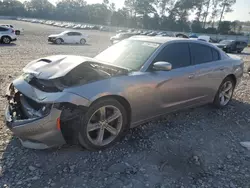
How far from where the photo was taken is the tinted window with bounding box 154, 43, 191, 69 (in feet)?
12.4

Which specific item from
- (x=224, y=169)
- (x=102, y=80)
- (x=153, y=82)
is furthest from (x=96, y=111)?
(x=224, y=169)

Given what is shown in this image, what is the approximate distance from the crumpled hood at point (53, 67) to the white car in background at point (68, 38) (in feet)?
65.4

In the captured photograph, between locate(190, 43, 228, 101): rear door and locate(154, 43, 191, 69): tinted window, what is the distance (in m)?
0.17

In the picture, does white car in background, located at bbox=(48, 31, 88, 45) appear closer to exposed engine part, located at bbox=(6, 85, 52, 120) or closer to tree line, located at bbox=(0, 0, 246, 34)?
exposed engine part, located at bbox=(6, 85, 52, 120)

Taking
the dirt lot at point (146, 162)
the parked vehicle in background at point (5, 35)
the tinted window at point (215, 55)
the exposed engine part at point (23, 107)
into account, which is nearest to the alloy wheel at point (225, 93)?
the tinted window at point (215, 55)

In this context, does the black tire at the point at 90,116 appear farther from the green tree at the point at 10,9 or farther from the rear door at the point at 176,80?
the green tree at the point at 10,9

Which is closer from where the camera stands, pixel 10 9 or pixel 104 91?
pixel 104 91

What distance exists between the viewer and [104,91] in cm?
296

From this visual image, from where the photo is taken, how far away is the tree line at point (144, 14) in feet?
257

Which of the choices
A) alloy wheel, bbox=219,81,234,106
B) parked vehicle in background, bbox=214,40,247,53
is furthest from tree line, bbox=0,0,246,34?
alloy wheel, bbox=219,81,234,106

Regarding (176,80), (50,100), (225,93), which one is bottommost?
(225,93)

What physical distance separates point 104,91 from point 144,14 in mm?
94264

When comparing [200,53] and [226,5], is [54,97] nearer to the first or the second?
[200,53]

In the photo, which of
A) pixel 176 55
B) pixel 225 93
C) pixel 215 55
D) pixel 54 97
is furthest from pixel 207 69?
pixel 54 97
